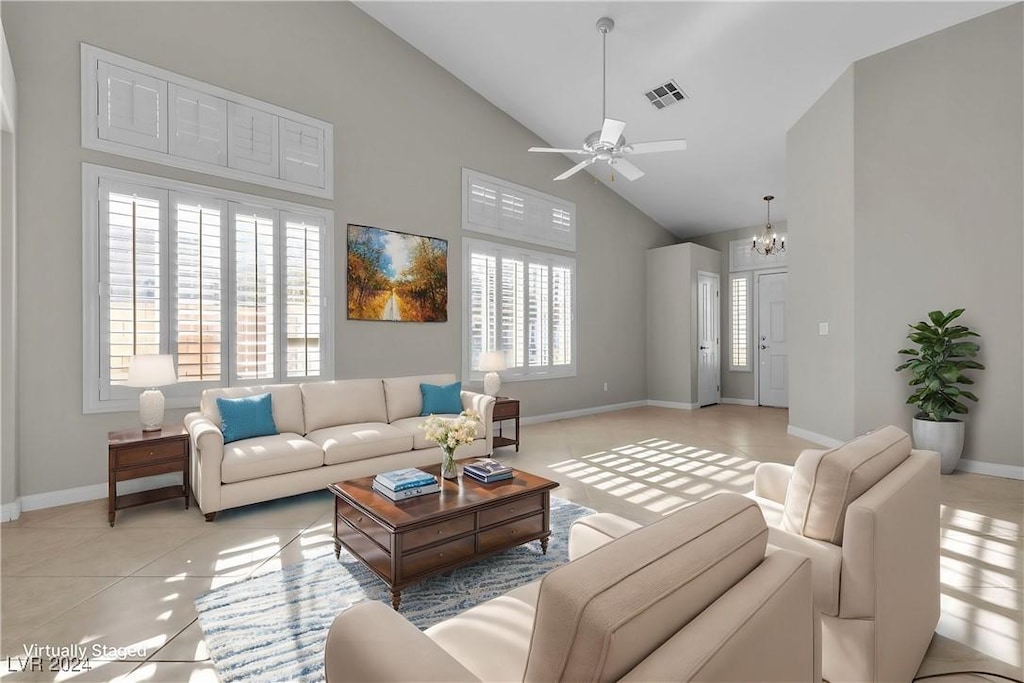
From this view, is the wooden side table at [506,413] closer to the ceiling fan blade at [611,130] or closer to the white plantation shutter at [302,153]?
the ceiling fan blade at [611,130]

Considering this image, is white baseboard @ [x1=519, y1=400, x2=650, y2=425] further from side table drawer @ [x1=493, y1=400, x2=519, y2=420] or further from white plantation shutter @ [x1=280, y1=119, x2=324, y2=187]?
white plantation shutter @ [x1=280, y1=119, x2=324, y2=187]

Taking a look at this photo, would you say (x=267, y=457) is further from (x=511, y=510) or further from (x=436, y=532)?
(x=511, y=510)

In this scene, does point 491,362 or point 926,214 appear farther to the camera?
point 491,362

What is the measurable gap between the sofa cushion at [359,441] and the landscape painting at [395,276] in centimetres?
139

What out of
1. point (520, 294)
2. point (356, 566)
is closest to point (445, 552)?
point (356, 566)

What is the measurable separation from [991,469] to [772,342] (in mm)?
4509

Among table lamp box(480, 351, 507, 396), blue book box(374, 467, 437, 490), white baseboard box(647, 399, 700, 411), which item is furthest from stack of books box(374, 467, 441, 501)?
white baseboard box(647, 399, 700, 411)

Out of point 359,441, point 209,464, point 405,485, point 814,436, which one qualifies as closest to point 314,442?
point 359,441

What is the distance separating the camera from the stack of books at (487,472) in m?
2.75

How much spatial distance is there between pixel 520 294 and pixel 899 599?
17.6 feet

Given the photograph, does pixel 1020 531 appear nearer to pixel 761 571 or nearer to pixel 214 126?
pixel 761 571

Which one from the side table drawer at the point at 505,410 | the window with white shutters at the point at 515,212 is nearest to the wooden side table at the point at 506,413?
the side table drawer at the point at 505,410

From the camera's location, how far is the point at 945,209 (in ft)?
14.5

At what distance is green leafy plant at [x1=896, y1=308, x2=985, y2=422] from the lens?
425 centimetres
